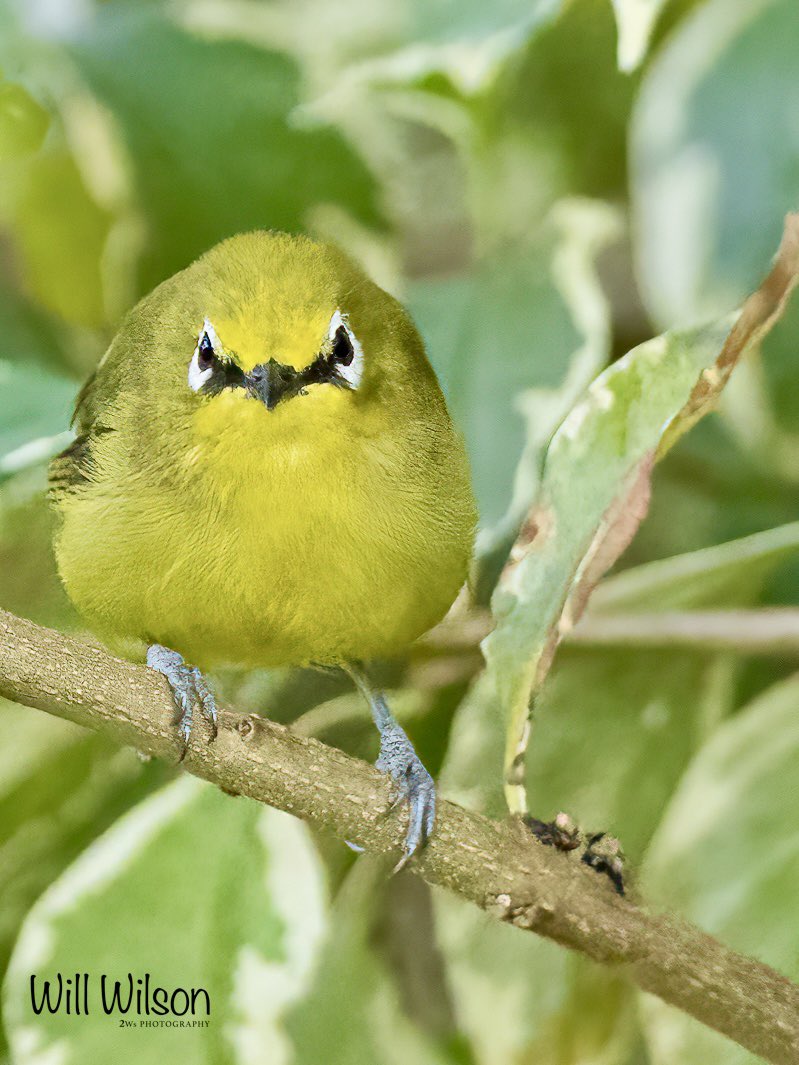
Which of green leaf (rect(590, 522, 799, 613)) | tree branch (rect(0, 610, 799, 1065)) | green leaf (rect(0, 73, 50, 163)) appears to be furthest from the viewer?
green leaf (rect(0, 73, 50, 163))

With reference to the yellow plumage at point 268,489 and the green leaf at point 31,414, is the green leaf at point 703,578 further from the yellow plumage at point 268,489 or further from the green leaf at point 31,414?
the green leaf at point 31,414

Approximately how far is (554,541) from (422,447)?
14 centimetres

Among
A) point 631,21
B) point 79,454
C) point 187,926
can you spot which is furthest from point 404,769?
point 631,21

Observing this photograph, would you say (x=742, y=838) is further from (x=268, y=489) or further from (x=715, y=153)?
(x=715, y=153)

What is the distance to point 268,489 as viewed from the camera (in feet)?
2.06

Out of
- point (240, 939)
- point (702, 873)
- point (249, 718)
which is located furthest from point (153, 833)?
point (702, 873)

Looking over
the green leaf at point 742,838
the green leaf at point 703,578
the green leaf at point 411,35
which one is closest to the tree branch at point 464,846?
the green leaf at point 742,838

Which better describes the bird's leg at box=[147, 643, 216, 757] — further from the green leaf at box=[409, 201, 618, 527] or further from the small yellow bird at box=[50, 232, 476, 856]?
the green leaf at box=[409, 201, 618, 527]

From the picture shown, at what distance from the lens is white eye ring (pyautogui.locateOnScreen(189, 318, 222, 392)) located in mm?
598

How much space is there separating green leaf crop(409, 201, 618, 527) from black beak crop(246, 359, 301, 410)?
7.1 inches

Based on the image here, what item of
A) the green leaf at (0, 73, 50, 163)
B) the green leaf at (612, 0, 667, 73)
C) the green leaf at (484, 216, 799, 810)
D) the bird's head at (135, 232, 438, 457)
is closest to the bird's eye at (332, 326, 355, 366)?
the bird's head at (135, 232, 438, 457)

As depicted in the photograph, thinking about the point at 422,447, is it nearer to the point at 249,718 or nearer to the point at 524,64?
the point at 249,718

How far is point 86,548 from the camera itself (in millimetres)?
686

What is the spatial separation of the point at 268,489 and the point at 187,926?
247 mm
